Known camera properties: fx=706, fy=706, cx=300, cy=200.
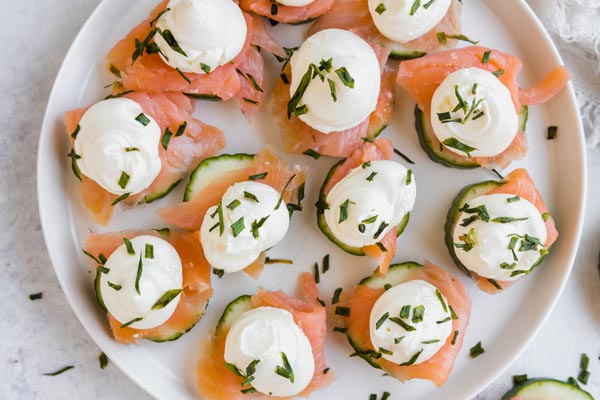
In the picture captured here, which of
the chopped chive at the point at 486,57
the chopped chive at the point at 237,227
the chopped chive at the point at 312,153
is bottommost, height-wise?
the chopped chive at the point at 237,227

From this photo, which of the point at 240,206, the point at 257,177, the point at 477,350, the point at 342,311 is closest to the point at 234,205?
the point at 240,206

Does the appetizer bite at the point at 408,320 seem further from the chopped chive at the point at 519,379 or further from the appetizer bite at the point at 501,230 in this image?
the chopped chive at the point at 519,379

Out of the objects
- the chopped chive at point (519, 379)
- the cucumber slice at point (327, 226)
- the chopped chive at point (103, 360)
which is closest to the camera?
the cucumber slice at point (327, 226)

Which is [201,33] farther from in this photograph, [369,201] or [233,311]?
[233,311]

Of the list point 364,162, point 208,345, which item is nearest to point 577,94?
point 364,162

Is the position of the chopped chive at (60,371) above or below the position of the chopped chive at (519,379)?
below

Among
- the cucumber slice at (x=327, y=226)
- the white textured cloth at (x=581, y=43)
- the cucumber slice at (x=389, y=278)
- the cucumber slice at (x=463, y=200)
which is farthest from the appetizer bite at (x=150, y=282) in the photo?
the white textured cloth at (x=581, y=43)

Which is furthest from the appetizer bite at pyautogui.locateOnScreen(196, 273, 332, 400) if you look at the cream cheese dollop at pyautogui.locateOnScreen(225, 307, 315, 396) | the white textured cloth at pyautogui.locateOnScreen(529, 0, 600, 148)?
the white textured cloth at pyautogui.locateOnScreen(529, 0, 600, 148)
